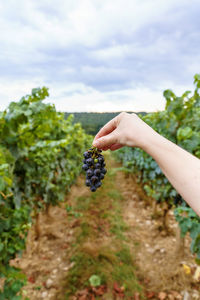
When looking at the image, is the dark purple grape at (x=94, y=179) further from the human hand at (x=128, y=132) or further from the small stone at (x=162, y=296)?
the small stone at (x=162, y=296)

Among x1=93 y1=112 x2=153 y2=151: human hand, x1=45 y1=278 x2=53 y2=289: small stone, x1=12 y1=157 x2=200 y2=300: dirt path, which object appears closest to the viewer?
x1=93 y1=112 x2=153 y2=151: human hand

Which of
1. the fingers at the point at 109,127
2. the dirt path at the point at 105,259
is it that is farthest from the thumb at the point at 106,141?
the dirt path at the point at 105,259

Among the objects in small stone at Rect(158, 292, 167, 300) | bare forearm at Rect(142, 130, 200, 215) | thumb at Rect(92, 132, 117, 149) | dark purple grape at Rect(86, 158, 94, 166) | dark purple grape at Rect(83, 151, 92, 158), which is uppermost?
thumb at Rect(92, 132, 117, 149)

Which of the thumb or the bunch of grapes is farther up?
the thumb

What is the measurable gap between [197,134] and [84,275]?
3319 millimetres

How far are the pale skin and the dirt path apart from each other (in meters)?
3.33

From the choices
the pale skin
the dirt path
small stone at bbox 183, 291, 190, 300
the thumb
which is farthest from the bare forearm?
small stone at bbox 183, 291, 190, 300

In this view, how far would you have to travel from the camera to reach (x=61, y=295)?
360 cm

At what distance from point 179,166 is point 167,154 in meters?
0.09

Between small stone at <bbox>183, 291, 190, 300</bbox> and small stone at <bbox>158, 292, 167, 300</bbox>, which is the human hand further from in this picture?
small stone at <bbox>183, 291, 190, 300</bbox>

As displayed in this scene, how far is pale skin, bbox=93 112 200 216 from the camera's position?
3.20ft

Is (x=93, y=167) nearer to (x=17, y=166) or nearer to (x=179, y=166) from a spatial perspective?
(x=179, y=166)

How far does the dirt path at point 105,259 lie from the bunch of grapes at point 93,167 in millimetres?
3110

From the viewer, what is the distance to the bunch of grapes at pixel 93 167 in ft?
4.16
